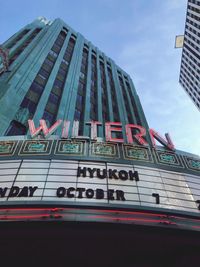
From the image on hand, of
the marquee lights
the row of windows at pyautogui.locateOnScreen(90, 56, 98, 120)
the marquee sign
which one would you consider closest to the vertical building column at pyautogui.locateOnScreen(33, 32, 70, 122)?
the row of windows at pyautogui.locateOnScreen(90, 56, 98, 120)

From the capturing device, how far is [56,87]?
25234 mm

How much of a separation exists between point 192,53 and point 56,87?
6795 centimetres

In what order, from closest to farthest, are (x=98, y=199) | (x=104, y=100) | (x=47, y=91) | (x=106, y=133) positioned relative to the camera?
1. (x=98, y=199)
2. (x=106, y=133)
3. (x=47, y=91)
4. (x=104, y=100)

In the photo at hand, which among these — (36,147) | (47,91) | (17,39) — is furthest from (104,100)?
(36,147)

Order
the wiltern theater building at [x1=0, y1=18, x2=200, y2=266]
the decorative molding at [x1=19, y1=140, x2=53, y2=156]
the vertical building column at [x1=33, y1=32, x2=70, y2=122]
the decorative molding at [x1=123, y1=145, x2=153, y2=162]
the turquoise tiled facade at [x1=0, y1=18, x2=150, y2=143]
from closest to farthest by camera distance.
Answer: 1. the wiltern theater building at [x1=0, y1=18, x2=200, y2=266]
2. the decorative molding at [x1=19, y1=140, x2=53, y2=156]
3. the decorative molding at [x1=123, y1=145, x2=153, y2=162]
4. the turquoise tiled facade at [x1=0, y1=18, x2=150, y2=143]
5. the vertical building column at [x1=33, y1=32, x2=70, y2=122]

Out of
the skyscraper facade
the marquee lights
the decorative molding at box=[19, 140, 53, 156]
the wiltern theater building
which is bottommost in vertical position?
the wiltern theater building

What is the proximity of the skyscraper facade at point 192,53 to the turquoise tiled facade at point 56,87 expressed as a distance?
45.2 m

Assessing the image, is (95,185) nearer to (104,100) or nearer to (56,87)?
(56,87)

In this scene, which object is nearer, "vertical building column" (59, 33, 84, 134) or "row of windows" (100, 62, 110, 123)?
"vertical building column" (59, 33, 84, 134)

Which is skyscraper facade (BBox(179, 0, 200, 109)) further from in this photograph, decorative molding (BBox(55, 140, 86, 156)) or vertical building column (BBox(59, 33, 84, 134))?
decorative molding (BBox(55, 140, 86, 156))

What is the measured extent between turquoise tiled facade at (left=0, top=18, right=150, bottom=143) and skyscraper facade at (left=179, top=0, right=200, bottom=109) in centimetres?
4521

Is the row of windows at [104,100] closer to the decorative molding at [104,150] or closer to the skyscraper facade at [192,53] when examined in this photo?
the decorative molding at [104,150]

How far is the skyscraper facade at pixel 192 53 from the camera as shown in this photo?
73.6 meters

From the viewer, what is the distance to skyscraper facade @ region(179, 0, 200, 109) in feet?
241
